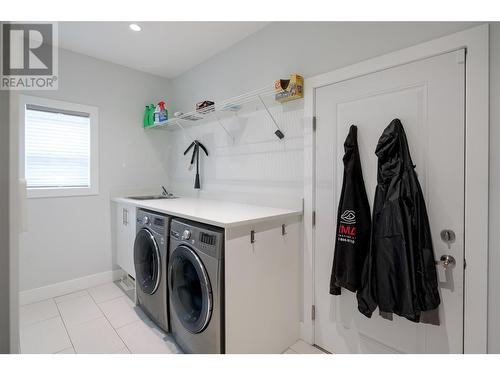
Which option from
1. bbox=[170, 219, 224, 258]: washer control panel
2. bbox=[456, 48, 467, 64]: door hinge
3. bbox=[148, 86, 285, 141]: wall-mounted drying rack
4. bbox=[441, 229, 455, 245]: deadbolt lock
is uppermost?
bbox=[148, 86, 285, 141]: wall-mounted drying rack

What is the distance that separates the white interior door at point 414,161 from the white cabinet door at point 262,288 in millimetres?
185

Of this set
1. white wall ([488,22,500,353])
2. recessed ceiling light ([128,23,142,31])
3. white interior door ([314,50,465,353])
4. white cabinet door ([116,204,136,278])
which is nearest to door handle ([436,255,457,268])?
white interior door ([314,50,465,353])

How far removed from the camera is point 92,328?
6.35 ft

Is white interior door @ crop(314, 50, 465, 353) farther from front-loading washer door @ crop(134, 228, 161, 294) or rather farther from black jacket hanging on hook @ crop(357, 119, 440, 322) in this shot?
front-loading washer door @ crop(134, 228, 161, 294)

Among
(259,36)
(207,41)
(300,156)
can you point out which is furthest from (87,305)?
(259,36)

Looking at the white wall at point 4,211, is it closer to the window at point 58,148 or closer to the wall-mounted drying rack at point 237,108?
the wall-mounted drying rack at point 237,108

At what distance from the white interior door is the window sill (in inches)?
97.2

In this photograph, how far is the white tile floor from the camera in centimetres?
170

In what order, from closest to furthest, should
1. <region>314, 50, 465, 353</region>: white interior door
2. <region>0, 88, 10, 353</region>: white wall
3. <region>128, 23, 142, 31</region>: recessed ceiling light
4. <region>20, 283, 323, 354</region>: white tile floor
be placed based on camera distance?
<region>0, 88, 10, 353</region>: white wall
<region>314, 50, 465, 353</region>: white interior door
<region>20, 283, 323, 354</region>: white tile floor
<region>128, 23, 142, 31</region>: recessed ceiling light

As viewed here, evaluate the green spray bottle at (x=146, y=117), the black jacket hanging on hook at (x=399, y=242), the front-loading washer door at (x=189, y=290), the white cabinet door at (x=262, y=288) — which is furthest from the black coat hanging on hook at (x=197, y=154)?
the black jacket hanging on hook at (x=399, y=242)

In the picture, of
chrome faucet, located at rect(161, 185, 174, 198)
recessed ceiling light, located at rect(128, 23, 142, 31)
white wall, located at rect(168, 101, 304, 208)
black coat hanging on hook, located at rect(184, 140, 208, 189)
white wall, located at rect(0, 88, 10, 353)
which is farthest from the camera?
chrome faucet, located at rect(161, 185, 174, 198)
